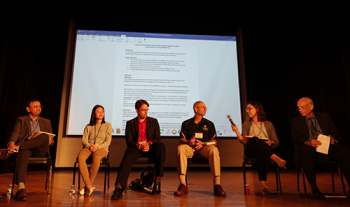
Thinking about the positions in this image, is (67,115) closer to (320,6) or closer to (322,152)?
(322,152)

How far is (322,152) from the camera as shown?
2.47 metres

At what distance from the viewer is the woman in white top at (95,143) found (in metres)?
2.59

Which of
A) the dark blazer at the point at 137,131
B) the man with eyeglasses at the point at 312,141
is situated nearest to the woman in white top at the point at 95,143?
the dark blazer at the point at 137,131

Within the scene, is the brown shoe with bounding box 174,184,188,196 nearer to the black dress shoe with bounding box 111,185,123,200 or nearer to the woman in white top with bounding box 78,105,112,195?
the black dress shoe with bounding box 111,185,123,200

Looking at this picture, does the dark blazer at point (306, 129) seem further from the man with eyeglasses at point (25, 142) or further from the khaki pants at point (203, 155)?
the man with eyeglasses at point (25, 142)

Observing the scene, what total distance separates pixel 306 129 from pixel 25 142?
9.96ft

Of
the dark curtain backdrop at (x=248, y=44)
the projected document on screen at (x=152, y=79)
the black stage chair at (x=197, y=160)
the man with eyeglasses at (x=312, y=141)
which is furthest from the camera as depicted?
the projected document on screen at (x=152, y=79)

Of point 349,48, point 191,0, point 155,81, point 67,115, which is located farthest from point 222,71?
point 67,115

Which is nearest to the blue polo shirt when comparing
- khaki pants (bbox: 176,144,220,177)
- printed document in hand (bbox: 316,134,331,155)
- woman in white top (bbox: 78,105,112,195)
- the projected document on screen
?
khaki pants (bbox: 176,144,220,177)

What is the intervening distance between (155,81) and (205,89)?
1.05 m

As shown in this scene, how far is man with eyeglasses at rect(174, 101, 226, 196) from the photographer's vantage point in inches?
99.7

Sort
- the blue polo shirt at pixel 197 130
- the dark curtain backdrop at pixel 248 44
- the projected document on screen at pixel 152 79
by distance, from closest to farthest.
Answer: the blue polo shirt at pixel 197 130 → the dark curtain backdrop at pixel 248 44 → the projected document on screen at pixel 152 79

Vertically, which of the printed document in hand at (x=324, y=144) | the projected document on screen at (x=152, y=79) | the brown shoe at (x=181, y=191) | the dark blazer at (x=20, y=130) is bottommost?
the brown shoe at (x=181, y=191)

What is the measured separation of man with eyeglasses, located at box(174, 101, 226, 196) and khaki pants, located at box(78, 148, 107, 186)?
34.0 inches
